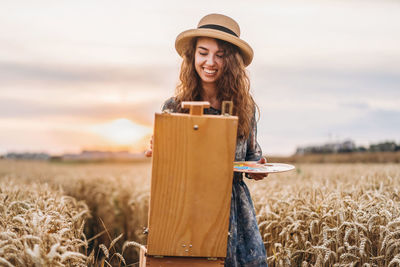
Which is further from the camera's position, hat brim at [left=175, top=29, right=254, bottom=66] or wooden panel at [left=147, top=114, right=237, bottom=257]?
hat brim at [left=175, top=29, right=254, bottom=66]

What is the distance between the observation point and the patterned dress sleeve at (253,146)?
3457 mm

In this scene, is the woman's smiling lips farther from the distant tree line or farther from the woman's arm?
the distant tree line

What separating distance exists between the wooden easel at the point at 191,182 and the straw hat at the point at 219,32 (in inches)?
38.5

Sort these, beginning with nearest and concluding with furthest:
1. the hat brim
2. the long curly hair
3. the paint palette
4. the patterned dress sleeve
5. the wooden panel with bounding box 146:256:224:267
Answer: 1. the wooden panel with bounding box 146:256:224:267
2. the paint palette
3. the hat brim
4. the long curly hair
5. the patterned dress sleeve

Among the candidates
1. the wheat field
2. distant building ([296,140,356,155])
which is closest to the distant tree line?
distant building ([296,140,356,155])

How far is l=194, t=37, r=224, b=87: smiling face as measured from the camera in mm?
3131

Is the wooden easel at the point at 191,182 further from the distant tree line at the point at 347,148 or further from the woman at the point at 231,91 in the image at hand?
the distant tree line at the point at 347,148

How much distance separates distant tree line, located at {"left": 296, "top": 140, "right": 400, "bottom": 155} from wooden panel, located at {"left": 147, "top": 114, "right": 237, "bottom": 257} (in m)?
23.6

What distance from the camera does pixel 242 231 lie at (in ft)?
10.5

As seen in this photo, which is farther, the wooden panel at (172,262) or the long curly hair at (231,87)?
the long curly hair at (231,87)

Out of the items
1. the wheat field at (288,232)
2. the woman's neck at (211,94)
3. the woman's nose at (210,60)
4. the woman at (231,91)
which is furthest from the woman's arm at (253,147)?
the wheat field at (288,232)

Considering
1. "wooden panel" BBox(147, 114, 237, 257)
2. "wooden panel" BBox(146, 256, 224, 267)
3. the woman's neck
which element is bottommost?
"wooden panel" BBox(146, 256, 224, 267)

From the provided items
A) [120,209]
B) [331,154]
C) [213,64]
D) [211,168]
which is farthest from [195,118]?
[331,154]

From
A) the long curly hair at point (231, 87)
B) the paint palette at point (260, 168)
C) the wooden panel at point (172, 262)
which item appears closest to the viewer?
the wooden panel at point (172, 262)
